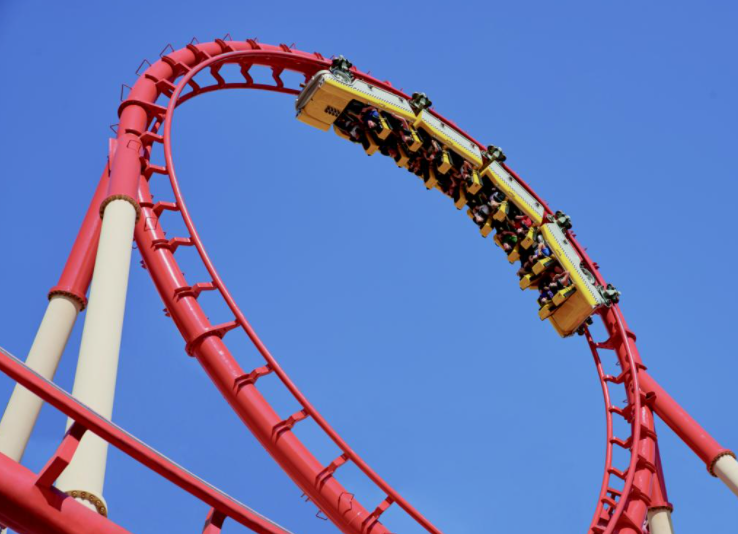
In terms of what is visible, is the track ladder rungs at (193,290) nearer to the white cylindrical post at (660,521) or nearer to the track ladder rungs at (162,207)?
the track ladder rungs at (162,207)

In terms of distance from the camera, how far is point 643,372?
1007 cm

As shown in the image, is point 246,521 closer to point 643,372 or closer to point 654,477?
point 654,477

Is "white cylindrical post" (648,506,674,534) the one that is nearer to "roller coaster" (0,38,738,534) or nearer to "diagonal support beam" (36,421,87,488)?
"roller coaster" (0,38,738,534)

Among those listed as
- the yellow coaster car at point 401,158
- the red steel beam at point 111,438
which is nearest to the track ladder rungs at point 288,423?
the red steel beam at point 111,438

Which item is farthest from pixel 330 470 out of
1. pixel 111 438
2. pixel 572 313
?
pixel 572 313

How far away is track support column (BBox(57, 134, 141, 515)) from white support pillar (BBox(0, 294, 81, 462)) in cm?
83

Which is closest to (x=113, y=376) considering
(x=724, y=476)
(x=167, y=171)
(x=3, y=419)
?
(x=3, y=419)

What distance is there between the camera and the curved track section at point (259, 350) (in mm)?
6605

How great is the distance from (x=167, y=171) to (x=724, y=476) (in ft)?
17.4

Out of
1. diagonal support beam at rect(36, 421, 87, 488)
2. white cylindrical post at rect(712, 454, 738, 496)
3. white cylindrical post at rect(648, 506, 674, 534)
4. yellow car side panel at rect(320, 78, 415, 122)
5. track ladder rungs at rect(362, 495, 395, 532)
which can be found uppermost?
yellow car side panel at rect(320, 78, 415, 122)

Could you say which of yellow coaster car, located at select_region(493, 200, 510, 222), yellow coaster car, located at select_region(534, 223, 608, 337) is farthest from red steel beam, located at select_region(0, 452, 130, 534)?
yellow coaster car, located at select_region(493, 200, 510, 222)

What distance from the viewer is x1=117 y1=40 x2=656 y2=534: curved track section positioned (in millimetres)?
6605

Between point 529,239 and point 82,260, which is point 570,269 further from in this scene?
point 82,260

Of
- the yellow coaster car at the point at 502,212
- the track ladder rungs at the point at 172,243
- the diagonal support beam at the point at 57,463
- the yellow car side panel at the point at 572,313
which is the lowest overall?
the diagonal support beam at the point at 57,463
